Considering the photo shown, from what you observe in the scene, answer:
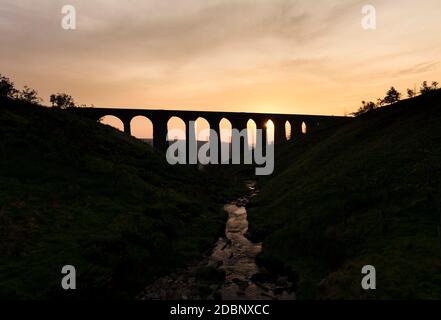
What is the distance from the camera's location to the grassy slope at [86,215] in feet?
56.4

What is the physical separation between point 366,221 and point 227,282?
29.7ft

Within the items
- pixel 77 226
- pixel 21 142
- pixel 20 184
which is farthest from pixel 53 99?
pixel 77 226

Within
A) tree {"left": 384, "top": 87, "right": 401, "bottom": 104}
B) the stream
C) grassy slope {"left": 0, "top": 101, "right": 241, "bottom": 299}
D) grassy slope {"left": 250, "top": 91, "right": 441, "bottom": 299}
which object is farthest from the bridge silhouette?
the stream

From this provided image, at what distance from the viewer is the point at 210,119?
103375mm

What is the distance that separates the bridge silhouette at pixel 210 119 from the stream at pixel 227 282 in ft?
198

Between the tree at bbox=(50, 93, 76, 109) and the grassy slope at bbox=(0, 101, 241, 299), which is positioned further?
Answer: the tree at bbox=(50, 93, 76, 109)

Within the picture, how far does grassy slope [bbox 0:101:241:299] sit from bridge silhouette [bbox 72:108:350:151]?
43.5m

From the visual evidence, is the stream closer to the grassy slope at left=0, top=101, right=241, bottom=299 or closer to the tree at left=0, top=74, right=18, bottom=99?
the grassy slope at left=0, top=101, right=241, bottom=299

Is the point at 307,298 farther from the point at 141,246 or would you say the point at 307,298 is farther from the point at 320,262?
the point at 141,246

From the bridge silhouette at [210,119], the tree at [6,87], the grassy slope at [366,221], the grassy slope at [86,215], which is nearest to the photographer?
the grassy slope at [366,221]

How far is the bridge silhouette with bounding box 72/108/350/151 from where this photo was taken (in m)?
90.4

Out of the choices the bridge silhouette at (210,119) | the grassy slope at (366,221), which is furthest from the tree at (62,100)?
the grassy slope at (366,221)

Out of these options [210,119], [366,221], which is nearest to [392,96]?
[210,119]

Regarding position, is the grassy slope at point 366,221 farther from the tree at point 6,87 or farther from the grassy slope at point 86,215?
the tree at point 6,87
